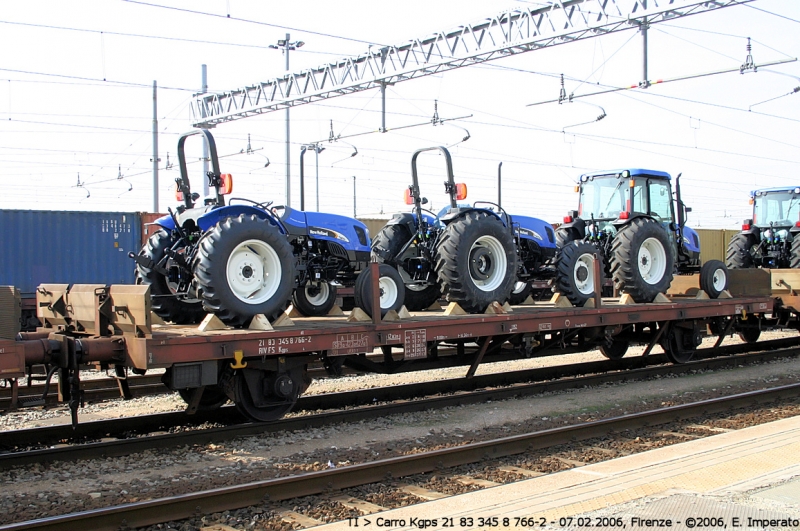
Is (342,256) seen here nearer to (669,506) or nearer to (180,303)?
(180,303)

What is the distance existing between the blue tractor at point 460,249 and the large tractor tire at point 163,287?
9.89ft

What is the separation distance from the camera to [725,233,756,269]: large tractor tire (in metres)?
18.3

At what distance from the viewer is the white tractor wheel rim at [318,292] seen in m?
10.2

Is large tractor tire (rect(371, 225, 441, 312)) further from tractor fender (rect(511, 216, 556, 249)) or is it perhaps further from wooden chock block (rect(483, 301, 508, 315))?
tractor fender (rect(511, 216, 556, 249))

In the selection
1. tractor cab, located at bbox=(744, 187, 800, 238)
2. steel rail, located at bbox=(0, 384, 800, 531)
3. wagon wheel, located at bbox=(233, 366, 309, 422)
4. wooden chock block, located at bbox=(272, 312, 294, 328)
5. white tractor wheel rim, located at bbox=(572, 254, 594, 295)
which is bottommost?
steel rail, located at bbox=(0, 384, 800, 531)

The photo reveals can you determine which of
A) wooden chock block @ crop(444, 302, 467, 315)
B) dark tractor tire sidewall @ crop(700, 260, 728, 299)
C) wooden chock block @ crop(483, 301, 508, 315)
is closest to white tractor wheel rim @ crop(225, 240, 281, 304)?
wooden chock block @ crop(444, 302, 467, 315)

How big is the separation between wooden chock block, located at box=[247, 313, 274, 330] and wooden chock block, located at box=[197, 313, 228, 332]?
0.30 metres

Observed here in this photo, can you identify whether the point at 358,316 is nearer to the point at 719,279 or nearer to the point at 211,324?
the point at 211,324

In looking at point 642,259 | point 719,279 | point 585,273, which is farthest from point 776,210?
point 585,273

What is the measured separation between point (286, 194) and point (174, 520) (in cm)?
1807

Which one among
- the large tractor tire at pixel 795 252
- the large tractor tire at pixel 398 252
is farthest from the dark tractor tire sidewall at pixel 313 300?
the large tractor tire at pixel 795 252

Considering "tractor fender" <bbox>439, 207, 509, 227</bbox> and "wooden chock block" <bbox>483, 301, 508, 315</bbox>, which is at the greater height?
"tractor fender" <bbox>439, 207, 509, 227</bbox>

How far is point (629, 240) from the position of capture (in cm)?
1191

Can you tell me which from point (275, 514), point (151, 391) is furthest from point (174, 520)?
point (151, 391)
